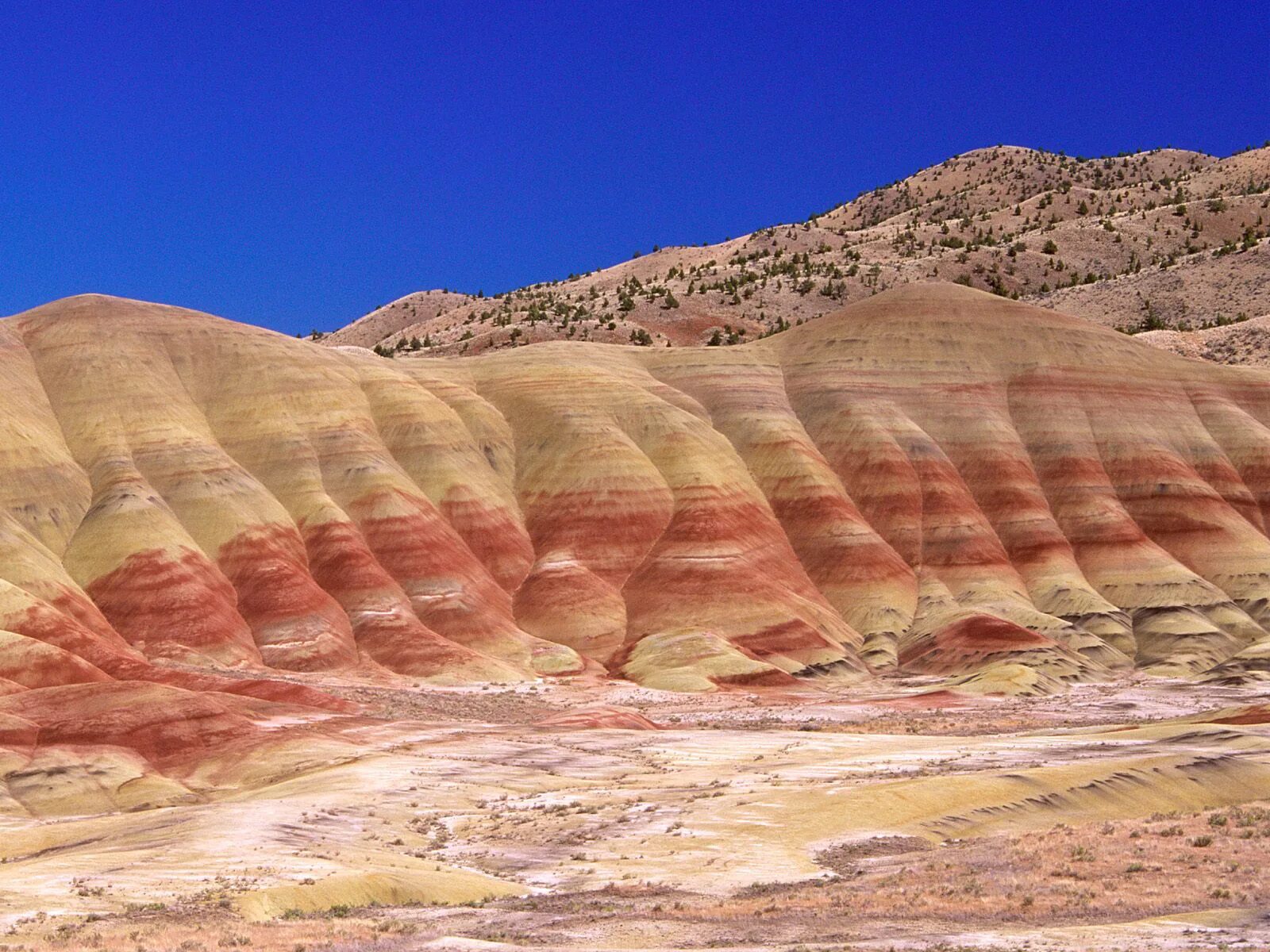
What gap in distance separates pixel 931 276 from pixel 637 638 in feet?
305

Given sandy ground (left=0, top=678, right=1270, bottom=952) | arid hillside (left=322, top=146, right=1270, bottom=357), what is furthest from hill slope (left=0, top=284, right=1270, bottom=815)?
arid hillside (left=322, top=146, right=1270, bottom=357)

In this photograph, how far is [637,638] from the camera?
86688mm

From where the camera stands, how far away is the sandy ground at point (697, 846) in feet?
92.6

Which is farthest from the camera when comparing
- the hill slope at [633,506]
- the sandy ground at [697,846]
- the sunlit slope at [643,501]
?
the sunlit slope at [643,501]

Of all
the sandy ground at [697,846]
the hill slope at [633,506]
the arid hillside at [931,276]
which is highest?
the arid hillside at [931,276]

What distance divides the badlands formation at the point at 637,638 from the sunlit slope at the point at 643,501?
0.31 meters

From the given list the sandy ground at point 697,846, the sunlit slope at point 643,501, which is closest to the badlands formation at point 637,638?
the sandy ground at point 697,846

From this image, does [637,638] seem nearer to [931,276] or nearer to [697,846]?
[697,846]

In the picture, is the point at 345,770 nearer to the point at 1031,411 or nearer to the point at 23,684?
the point at 23,684

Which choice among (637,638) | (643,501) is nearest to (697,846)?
(637,638)

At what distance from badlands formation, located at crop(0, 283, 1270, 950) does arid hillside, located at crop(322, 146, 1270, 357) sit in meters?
34.4

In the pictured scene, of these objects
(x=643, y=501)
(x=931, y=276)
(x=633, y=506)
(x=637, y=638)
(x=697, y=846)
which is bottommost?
(x=697, y=846)

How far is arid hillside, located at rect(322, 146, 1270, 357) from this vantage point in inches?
5920

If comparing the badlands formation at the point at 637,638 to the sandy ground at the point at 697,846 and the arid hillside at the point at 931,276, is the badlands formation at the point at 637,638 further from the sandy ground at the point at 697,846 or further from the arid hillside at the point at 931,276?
the arid hillside at the point at 931,276
